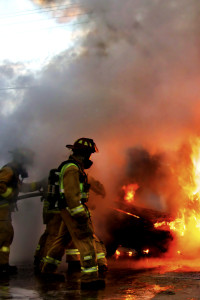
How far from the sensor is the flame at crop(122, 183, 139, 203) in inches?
412

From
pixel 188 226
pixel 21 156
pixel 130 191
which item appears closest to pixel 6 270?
pixel 21 156

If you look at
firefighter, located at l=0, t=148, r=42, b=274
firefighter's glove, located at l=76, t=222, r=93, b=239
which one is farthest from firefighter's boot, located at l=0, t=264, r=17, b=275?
firefighter's glove, located at l=76, t=222, r=93, b=239

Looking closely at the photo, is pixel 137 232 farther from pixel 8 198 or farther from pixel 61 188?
pixel 61 188

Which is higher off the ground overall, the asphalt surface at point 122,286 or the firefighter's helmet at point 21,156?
the firefighter's helmet at point 21,156

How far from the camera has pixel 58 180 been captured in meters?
4.43

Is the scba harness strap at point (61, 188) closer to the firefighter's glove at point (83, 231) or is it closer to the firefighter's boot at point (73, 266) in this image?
the firefighter's glove at point (83, 231)

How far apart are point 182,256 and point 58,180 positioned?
348 centimetres

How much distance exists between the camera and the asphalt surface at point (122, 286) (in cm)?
337

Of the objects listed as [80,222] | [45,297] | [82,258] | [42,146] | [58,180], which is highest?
[42,146]

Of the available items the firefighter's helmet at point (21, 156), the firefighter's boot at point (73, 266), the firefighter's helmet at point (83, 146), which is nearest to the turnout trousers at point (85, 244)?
the firefighter's helmet at point (83, 146)

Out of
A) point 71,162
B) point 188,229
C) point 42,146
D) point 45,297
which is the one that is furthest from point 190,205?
point 45,297

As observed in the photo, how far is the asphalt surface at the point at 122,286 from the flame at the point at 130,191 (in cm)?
498

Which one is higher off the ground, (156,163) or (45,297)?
(156,163)

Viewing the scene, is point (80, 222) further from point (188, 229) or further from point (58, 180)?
point (188, 229)
